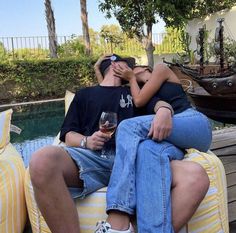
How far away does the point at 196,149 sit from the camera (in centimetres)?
183

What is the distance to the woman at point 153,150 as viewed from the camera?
1409 millimetres

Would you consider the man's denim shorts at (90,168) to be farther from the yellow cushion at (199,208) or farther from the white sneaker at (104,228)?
the white sneaker at (104,228)

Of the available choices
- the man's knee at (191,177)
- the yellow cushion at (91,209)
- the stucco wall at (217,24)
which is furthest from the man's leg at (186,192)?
the stucco wall at (217,24)

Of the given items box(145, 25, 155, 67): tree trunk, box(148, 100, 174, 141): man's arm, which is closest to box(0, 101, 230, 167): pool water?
box(148, 100, 174, 141): man's arm

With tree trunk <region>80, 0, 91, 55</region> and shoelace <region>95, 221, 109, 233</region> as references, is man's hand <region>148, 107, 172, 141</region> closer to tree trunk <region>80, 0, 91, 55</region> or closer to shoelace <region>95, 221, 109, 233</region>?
shoelace <region>95, 221, 109, 233</region>

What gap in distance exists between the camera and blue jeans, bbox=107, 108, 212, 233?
1.40 metres

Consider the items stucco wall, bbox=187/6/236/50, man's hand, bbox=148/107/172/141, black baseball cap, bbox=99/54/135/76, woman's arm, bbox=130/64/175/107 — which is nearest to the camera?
man's hand, bbox=148/107/172/141

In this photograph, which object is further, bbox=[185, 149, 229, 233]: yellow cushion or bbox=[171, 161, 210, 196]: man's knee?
bbox=[185, 149, 229, 233]: yellow cushion

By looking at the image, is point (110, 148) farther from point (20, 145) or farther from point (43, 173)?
point (20, 145)

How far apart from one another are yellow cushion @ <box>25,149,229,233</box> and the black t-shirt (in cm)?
38

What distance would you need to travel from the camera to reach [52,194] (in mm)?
1457

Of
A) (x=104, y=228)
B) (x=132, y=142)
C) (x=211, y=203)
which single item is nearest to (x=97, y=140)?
(x=132, y=142)

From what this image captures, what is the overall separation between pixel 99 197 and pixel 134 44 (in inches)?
535

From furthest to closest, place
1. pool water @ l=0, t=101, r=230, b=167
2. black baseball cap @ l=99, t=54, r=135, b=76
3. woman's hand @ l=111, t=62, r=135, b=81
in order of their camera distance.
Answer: pool water @ l=0, t=101, r=230, b=167 < black baseball cap @ l=99, t=54, r=135, b=76 < woman's hand @ l=111, t=62, r=135, b=81
